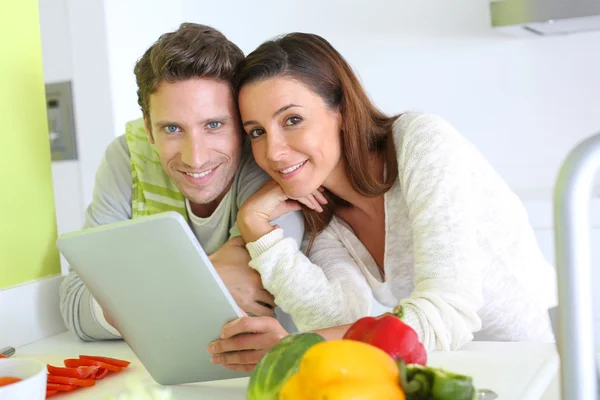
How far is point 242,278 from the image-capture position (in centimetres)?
144

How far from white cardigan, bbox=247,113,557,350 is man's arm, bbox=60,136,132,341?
0.34 m

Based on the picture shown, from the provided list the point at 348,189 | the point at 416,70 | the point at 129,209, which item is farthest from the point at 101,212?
the point at 416,70

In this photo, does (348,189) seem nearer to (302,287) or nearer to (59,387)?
(302,287)

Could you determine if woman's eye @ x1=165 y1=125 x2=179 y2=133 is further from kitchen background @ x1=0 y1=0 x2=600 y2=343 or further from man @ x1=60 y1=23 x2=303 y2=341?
kitchen background @ x1=0 y1=0 x2=600 y2=343

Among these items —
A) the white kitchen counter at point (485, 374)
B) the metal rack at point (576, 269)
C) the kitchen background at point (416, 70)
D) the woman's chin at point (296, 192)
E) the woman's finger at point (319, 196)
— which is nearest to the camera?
the metal rack at point (576, 269)

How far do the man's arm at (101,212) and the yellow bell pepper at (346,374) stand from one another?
92 centimetres

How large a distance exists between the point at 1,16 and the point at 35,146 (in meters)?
0.28

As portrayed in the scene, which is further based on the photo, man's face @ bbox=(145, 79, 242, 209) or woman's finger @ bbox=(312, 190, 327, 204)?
woman's finger @ bbox=(312, 190, 327, 204)

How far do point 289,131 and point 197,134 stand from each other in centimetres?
18

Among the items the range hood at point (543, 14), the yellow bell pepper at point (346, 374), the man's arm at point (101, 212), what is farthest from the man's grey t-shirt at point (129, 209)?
the range hood at point (543, 14)

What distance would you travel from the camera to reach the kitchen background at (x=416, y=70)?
8.43 ft

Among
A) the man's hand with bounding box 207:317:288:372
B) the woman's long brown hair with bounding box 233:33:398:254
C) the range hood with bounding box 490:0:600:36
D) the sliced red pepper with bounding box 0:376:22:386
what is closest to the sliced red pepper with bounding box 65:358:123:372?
the man's hand with bounding box 207:317:288:372

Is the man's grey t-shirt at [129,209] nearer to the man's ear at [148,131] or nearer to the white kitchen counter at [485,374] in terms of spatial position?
the man's ear at [148,131]

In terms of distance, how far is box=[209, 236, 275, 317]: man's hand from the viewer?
1.42m
